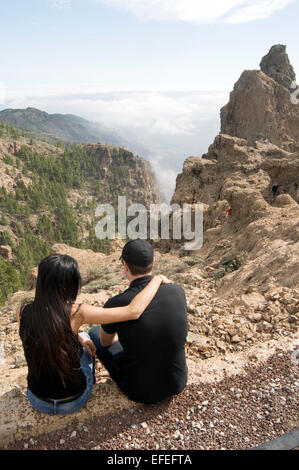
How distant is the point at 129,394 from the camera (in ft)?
11.2

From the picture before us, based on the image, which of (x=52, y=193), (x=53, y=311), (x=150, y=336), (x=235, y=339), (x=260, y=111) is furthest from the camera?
(x=52, y=193)

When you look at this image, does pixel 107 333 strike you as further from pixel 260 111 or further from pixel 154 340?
pixel 260 111

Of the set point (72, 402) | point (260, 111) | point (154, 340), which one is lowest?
point (72, 402)

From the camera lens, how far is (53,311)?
9.27 feet

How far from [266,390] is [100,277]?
14.0m

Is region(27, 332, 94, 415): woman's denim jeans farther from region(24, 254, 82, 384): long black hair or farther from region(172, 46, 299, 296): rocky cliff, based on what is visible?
region(172, 46, 299, 296): rocky cliff

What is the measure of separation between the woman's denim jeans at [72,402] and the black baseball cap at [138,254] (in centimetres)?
Result: 123

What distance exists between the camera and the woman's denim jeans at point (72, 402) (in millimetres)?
3316

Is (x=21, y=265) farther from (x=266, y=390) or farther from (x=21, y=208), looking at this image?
(x=266, y=390)

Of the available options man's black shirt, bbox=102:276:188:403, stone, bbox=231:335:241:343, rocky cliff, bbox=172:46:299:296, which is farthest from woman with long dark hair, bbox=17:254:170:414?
rocky cliff, bbox=172:46:299:296

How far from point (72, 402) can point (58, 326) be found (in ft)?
3.52

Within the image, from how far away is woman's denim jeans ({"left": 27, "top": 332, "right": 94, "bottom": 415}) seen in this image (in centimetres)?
332

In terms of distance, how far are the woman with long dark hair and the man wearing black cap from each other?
11cm

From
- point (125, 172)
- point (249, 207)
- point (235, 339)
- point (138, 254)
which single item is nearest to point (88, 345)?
point (138, 254)
